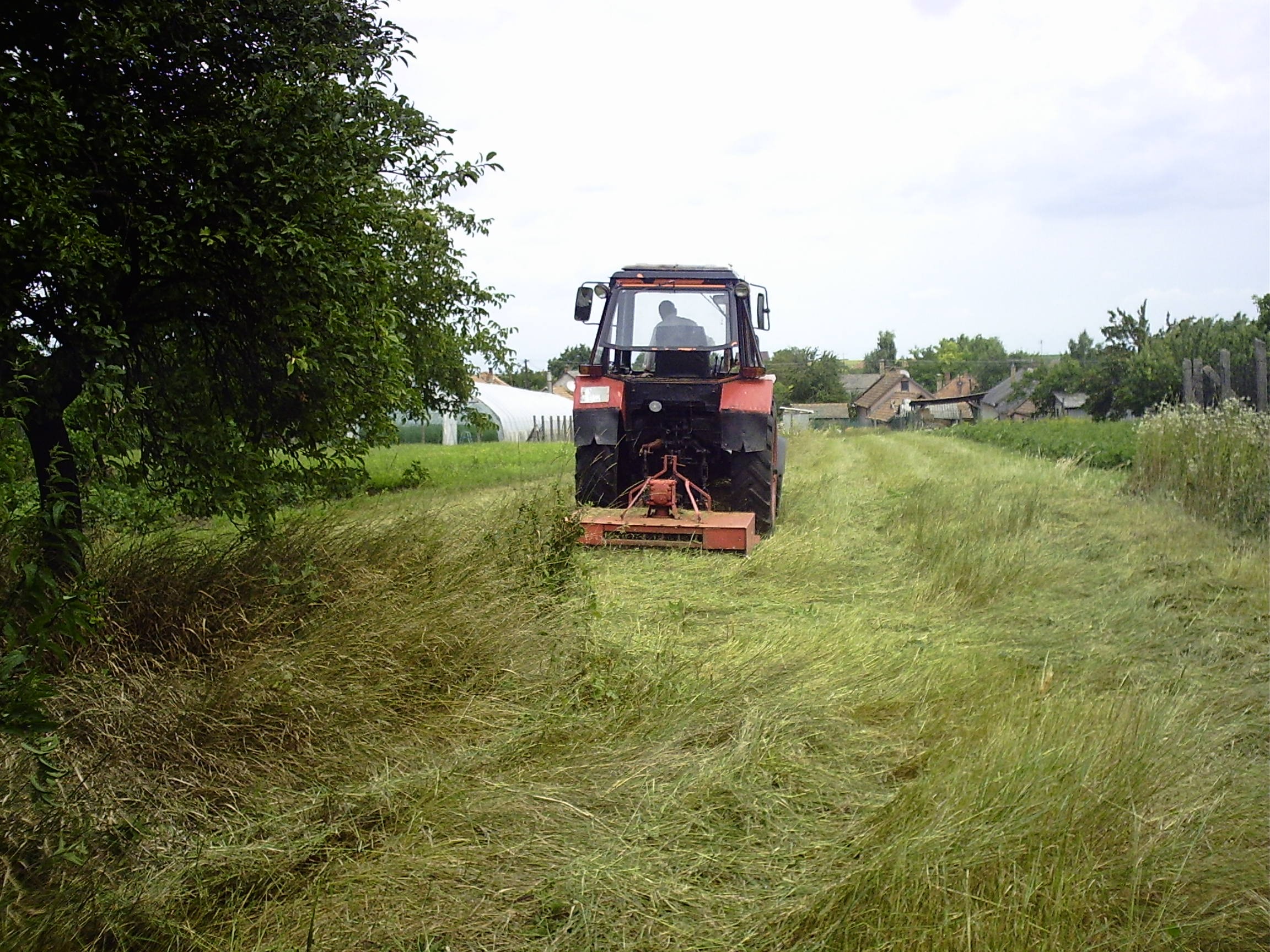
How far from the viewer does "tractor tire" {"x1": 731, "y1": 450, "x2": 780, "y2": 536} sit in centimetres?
844

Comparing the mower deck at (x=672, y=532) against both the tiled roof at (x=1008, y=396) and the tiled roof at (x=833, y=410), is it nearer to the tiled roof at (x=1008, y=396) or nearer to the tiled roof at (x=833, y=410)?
the tiled roof at (x=833, y=410)

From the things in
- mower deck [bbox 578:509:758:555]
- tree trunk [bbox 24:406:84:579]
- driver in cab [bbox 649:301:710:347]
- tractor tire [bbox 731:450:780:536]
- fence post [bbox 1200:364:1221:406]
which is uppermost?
driver in cab [bbox 649:301:710:347]

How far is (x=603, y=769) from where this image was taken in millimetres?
3277

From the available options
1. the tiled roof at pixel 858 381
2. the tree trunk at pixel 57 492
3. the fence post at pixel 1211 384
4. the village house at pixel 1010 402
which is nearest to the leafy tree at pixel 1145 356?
the village house at pixel 1010 402

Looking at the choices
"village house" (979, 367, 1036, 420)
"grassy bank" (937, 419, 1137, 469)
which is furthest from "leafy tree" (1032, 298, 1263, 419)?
"village house" (979, 367, 1036, 420)

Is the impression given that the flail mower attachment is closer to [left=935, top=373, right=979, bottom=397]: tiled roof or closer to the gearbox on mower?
the gearbox on mower

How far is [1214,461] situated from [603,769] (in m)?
7.61

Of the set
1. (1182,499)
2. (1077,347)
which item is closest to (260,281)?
(1182,499)

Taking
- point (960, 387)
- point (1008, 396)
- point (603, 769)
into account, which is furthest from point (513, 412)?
point (960, 387)

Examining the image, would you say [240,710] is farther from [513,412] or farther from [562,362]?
[562,362]

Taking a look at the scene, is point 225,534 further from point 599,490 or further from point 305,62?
point 599,490

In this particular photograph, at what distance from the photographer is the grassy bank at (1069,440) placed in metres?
16.9

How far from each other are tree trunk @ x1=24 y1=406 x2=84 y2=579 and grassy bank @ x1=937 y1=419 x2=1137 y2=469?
11.7 m

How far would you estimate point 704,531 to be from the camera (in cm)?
757
